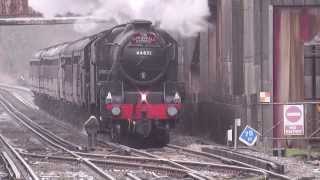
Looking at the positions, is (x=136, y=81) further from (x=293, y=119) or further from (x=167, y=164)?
(x=293, y=119)

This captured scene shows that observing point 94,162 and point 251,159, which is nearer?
point 251,159

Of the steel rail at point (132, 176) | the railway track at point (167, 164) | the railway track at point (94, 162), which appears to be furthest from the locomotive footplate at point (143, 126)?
the steel rail at point (132, 176)

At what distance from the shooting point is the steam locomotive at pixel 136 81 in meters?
18.4

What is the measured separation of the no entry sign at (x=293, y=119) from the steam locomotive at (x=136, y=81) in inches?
110

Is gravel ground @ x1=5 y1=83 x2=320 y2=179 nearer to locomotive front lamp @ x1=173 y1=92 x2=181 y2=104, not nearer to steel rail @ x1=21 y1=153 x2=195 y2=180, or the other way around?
locomotive front lamp @ x1=173 y1=92 x2=181 y2=104

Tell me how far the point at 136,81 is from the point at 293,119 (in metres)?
4.12

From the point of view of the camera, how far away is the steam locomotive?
18375 mm

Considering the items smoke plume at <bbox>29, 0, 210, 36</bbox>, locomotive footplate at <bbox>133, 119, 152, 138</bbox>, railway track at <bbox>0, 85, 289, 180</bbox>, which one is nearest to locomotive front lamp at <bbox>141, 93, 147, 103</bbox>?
locomotive footplate at <bbox>133, 119, 152, 138</bbox>

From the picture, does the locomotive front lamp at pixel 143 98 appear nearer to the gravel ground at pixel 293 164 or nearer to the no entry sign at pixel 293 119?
the gravel ground at pixel 293 164

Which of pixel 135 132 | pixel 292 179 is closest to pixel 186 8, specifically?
pixel 135 132

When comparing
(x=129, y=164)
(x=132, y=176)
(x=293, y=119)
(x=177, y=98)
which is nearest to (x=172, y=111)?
(x=177, y=98)

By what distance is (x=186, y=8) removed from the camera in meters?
20.1

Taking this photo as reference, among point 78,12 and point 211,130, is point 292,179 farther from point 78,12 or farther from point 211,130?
point 78,12

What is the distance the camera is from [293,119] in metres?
18.0
